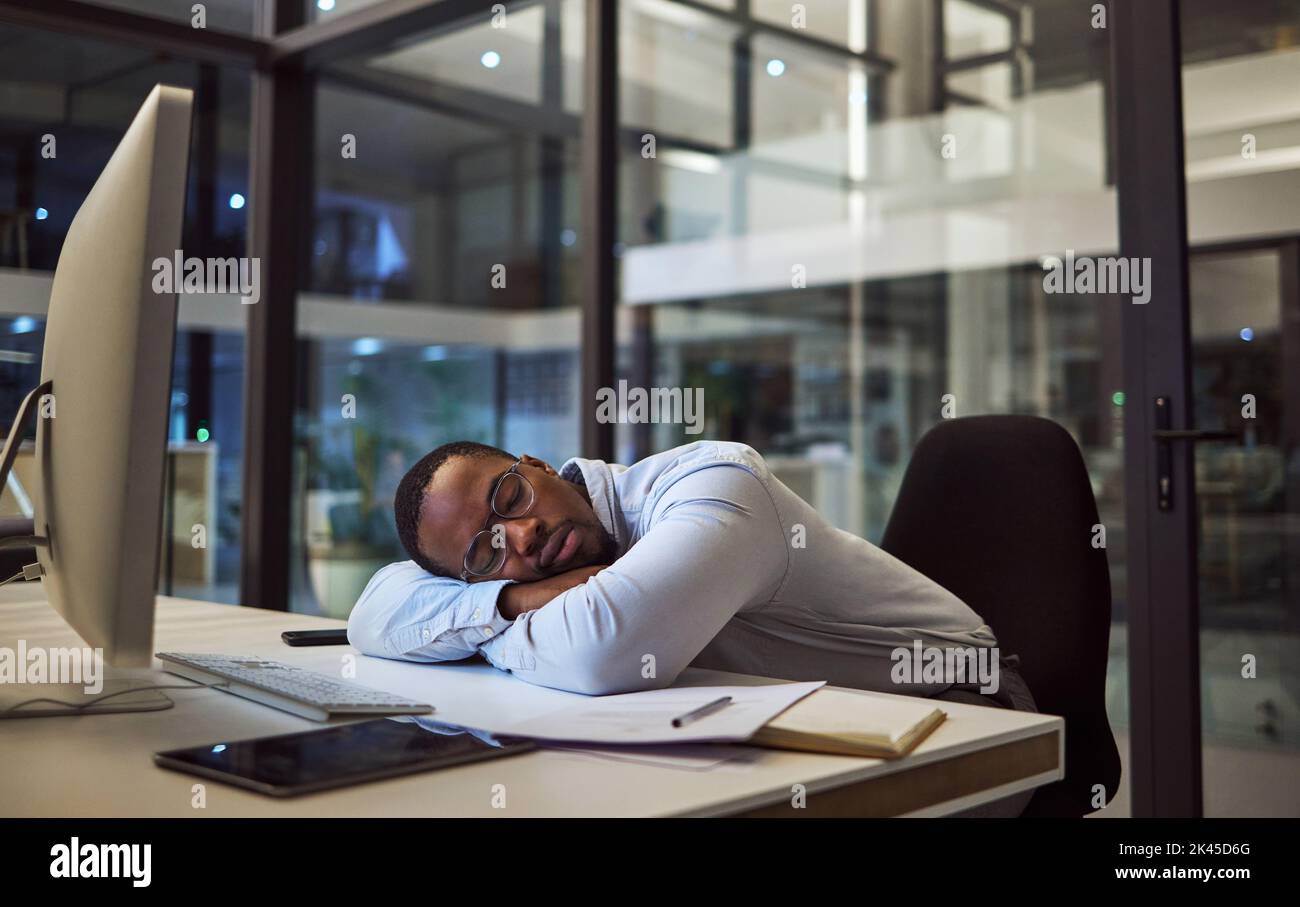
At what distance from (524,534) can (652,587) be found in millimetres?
284

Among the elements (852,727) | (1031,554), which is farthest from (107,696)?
(1031,554)

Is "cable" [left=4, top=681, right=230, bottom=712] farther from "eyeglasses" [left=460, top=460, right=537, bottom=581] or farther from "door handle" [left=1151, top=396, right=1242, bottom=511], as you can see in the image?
"door handle" [left=1151, top=396, right=1242, bottom=511]

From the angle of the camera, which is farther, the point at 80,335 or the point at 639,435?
the point at 639,435

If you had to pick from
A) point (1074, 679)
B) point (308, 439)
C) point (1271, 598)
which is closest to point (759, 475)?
point (1074, 679)

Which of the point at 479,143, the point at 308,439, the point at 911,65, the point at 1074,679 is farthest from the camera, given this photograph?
the point at 479,143

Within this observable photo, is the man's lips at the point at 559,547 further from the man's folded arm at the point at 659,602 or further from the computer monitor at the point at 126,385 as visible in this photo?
the computer monitor at the point at 126,385

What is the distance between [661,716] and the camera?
3.57 ft

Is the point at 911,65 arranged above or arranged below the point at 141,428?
above

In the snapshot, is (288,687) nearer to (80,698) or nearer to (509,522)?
(80,698)

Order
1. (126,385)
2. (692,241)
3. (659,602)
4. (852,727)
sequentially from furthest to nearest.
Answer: (692,241) → (659,602) → (852,727) → (126,385)

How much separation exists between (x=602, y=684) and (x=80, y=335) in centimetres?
62

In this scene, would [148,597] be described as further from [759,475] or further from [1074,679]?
[1074,679]

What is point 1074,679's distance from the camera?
173 centimetres

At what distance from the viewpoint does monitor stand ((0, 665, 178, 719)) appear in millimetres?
1240
